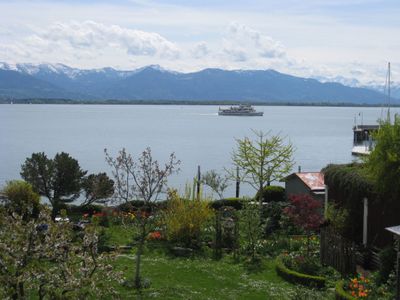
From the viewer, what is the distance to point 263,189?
1318 inches

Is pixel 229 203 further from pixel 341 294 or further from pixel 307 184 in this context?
pixel 341 294

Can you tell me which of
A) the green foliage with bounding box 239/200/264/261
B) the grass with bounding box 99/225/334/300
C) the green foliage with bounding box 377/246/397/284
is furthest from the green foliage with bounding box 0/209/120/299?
the green foliage with bounding box 239/200/264/261

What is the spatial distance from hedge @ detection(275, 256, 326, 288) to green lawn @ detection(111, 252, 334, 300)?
0.23m

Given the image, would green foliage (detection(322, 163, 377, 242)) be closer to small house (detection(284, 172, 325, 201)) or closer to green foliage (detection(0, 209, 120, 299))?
small house (detection(284, 172, 325, 201))

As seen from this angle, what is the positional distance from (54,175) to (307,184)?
12.0 m

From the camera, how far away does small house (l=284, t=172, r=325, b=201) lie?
2873 centimetres

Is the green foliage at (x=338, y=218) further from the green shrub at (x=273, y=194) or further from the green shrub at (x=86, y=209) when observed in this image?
the green shrub at (x=86, y=209)

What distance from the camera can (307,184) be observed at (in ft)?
97.1

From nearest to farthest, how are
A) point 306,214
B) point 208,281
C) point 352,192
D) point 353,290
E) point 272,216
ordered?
point 353,290, point 208,281, point 306,214, point 352,192, point 272,216

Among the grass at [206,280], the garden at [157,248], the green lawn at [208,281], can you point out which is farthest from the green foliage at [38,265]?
the grass at [206,280]

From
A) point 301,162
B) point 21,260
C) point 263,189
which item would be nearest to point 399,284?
point 21,260

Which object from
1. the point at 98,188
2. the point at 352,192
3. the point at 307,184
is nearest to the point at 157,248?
the point at 352,192

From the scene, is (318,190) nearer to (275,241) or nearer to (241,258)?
(275,241)

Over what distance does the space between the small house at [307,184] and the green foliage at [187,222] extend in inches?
294
